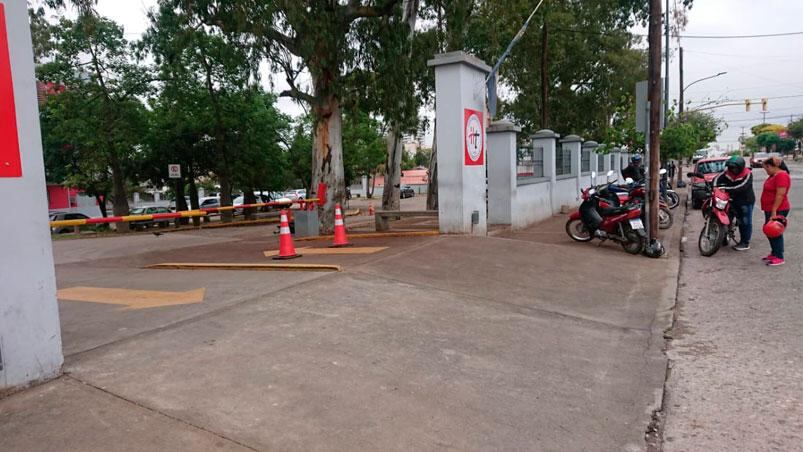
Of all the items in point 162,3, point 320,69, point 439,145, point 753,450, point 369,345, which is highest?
point 162,3

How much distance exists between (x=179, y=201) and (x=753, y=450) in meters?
29.5

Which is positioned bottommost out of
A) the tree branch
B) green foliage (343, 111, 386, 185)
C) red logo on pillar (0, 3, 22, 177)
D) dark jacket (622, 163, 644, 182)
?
dark jacket (622, 163, 644, 182)

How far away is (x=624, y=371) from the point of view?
452cm

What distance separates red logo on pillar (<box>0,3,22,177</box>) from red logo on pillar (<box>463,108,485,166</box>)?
26.5 feet

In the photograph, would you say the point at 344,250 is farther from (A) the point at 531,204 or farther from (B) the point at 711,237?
(A) the point at 531,204

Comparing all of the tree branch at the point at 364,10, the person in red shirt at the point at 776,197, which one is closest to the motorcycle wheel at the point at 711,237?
the person in red shirt at the point at 776,197

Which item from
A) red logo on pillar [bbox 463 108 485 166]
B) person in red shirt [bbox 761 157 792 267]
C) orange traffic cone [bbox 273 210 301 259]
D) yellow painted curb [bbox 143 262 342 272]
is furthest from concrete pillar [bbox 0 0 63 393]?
person in red shirt [bbox 761 157 792 267]

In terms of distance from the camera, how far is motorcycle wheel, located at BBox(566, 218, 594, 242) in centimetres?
1127

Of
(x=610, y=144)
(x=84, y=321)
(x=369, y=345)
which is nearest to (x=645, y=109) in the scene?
(x=369, y=345)

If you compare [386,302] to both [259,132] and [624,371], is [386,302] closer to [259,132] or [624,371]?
[624,371]

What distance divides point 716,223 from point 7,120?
1026cm

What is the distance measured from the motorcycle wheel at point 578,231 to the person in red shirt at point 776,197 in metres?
3.08

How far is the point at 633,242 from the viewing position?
1016 cm

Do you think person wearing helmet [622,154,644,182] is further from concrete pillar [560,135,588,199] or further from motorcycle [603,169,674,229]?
concrete pillar [560,135,588,199]
